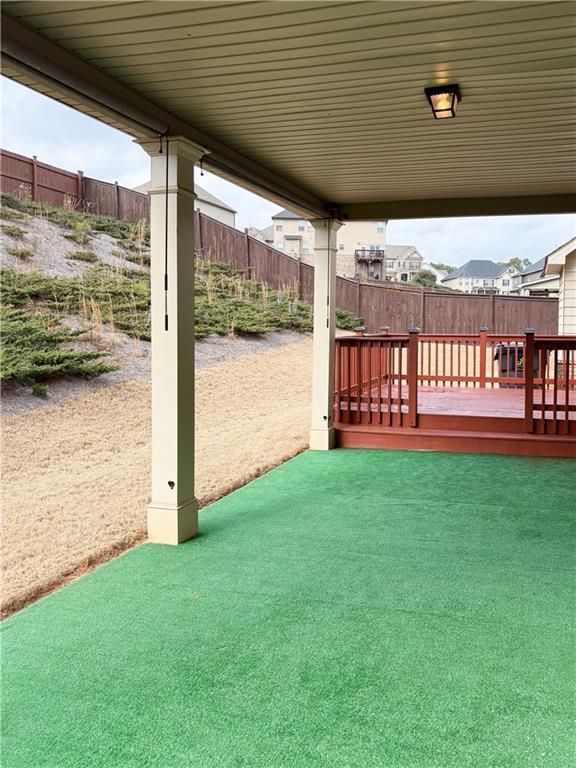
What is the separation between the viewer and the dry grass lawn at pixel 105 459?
4.91 metres

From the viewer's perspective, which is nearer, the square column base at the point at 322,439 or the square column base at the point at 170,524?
the square column base at the point at 170,524

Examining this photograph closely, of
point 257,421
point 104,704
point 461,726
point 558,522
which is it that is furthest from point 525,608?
point 257,421

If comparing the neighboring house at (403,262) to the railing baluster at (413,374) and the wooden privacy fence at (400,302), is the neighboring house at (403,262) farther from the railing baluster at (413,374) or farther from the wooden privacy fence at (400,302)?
the railing baluster at (413,374)

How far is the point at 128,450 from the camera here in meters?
8.88

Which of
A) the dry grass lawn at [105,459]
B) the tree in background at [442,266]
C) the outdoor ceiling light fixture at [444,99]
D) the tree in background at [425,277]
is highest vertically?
the tree in background at [442,266]

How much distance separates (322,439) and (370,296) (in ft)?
31.7

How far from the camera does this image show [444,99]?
139 inches

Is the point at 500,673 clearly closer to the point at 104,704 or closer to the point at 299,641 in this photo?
the point at 299,641

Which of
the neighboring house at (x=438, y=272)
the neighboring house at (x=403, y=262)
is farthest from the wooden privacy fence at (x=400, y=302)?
the neighboring house at (x=438, y=272)

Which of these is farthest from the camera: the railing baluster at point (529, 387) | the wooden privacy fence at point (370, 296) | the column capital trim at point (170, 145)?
the wooden privacy fence at point (370, 296)

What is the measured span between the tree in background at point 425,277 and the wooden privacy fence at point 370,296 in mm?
34550

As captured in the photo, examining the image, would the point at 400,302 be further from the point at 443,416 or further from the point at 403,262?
the point at 403,262

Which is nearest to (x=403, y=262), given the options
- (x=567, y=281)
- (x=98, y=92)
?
(x=567, y=281)

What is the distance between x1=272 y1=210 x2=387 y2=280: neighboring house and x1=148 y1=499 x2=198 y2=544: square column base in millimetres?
25828
